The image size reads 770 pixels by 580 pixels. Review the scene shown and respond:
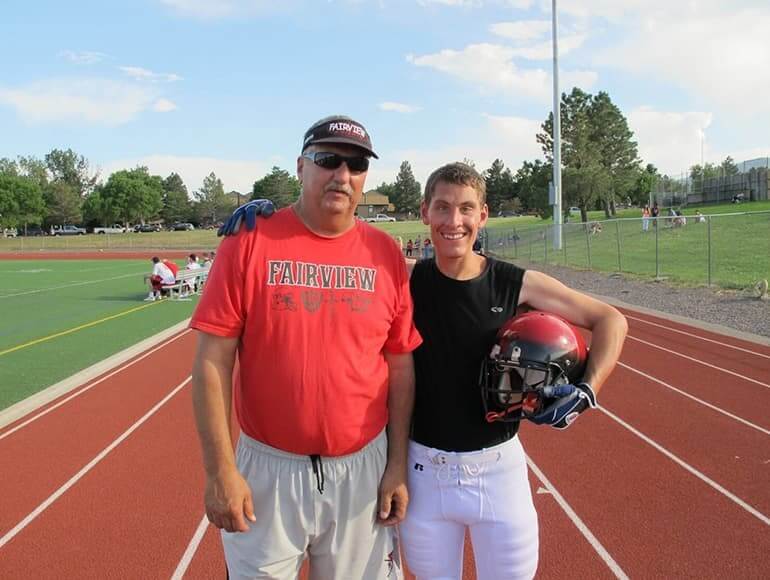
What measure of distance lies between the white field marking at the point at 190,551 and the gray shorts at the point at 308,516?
1720mm

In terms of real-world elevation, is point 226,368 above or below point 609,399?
above

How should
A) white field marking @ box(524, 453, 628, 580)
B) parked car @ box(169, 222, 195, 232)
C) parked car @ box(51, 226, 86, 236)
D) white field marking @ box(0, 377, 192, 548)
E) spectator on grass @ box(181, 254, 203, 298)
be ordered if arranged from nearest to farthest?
1. white field marking @ box(524, 453, 628, 580)
2. white field marking @ box(0, 377, 192, 548)
3. spectator on grass @ box(181, 254, 203, 298)
4. parked car @ box(51, 226, 86, 236)
5. parked car @ box(169, 222, 195, 232)

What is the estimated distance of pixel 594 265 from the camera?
23.5 metres

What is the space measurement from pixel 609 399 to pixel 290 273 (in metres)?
5.77

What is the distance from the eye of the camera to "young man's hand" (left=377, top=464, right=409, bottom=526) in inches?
88.3

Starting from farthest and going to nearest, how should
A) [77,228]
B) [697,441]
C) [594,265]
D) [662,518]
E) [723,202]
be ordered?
[77,228], [723,202], [594,265], [697,441], [662,518]

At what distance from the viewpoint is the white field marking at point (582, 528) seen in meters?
3.57

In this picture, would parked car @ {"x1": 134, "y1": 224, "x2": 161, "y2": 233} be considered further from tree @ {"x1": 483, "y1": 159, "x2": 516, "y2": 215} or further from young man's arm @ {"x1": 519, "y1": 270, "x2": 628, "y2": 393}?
young man's arm @ {"x1": 519, "y1": 270, "x2": 628, "y2": 393}

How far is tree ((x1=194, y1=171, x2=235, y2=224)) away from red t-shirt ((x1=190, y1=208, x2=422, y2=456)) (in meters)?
101

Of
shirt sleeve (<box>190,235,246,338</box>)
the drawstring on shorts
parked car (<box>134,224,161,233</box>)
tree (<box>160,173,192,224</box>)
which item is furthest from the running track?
tree (<box>160,173,192,224</box>)

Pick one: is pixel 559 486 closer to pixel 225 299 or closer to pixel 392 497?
pixel 392 497

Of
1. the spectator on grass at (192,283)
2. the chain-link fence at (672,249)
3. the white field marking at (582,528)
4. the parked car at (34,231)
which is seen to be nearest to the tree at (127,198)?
the parked car at (34,231)

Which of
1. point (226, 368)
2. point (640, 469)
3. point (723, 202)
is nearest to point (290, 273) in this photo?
point (226, 368)

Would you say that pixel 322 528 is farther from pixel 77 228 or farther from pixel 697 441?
pixel 77 228
